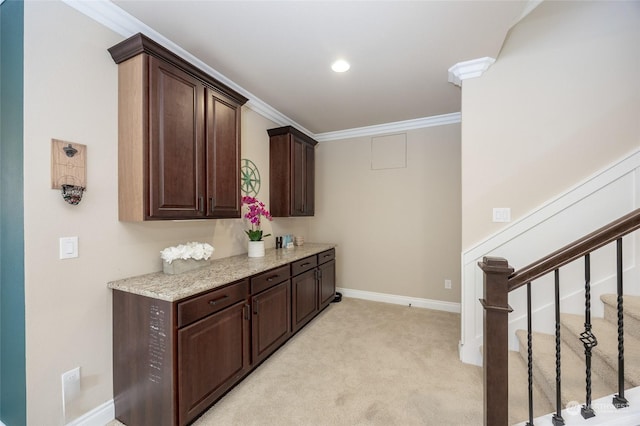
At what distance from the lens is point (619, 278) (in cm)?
119

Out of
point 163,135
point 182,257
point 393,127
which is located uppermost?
point 393,127

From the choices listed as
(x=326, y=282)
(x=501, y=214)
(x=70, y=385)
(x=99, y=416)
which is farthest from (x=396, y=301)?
(x=70, y=385)

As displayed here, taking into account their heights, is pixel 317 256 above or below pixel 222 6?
below

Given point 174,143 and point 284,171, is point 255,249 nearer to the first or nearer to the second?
point 284,171

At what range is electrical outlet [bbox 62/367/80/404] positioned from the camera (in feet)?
A: 5.06

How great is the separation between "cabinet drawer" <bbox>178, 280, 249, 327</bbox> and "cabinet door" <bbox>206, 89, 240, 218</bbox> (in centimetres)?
63

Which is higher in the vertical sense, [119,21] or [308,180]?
[119,21]

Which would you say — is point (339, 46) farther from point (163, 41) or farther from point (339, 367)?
point (339, 367)

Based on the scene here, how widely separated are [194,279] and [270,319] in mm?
866

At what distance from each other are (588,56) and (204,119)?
302 cm

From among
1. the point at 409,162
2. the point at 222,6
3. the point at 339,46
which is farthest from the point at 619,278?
the point at 409,162

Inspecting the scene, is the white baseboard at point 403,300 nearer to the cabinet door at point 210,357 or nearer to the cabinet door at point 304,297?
the cabinet door at point 304,297

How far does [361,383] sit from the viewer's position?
208cm

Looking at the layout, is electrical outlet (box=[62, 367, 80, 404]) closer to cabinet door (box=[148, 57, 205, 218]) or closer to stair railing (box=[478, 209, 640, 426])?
cabinet door (box=[148, 57, 205, 218])
